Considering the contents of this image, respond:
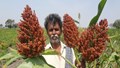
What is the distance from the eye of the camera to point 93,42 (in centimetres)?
199

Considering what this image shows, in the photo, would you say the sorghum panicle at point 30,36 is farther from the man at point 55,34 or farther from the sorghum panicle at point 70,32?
the man at point 55,34

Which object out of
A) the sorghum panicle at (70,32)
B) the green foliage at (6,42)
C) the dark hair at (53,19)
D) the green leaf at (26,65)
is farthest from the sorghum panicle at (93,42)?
the green foliage at (6,42)

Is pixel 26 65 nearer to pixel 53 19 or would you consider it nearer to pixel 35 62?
pixel 35 62

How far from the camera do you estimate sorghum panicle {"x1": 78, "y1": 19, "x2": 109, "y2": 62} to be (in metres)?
1.95

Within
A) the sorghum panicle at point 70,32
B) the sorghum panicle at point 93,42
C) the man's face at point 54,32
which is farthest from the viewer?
the man's face at point 54,32

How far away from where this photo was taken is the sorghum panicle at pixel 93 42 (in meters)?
1.95

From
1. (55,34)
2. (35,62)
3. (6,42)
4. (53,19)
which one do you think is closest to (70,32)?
(35,62)

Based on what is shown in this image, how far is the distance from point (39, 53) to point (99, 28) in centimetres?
44

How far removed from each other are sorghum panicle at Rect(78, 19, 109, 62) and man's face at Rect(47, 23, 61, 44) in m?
1.49

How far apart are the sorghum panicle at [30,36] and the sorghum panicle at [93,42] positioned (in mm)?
266

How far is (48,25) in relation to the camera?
369 cm

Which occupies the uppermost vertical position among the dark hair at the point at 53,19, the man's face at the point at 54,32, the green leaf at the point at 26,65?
the dark hair at the point at 53,19

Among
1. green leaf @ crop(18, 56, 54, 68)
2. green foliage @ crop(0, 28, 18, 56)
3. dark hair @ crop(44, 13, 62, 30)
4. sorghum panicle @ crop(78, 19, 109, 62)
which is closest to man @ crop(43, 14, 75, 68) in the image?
dark hair @ crop(44, 13, 62, 30)

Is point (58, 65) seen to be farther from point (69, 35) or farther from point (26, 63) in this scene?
point (26, 63)
